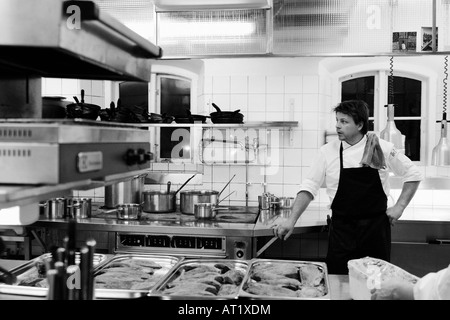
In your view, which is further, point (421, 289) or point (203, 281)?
point (203, 281)

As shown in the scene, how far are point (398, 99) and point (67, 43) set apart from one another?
511cm

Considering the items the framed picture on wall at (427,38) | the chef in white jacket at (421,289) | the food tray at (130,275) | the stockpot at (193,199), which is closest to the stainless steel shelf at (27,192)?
the food tray at (130,275)

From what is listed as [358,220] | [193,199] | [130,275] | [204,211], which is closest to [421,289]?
[130,275]

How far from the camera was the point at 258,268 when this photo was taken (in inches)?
113

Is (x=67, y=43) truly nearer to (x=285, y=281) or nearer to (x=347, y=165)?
(x=285, y=281)

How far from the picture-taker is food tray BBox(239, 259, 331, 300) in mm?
2350

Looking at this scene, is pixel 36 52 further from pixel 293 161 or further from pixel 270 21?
pixel 293 161

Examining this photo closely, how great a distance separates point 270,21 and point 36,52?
8.75ft

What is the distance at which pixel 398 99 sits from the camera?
19.1 ft

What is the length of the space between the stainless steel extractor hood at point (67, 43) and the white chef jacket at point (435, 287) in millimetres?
1466

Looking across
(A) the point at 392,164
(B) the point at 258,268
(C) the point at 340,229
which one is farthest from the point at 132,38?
(A) the point at 392,164

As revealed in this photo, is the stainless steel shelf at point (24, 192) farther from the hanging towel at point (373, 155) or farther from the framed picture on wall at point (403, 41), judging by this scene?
the framed picture on wall at point (403, 41)

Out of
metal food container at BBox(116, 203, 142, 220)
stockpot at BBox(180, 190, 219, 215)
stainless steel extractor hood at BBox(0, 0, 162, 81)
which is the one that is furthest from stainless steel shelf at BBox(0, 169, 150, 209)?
stockpot at BBox(180, 190, 219, 215)

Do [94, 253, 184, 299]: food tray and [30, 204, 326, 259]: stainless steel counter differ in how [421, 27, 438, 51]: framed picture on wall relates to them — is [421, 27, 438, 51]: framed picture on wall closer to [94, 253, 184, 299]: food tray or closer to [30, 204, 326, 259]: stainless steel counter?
[30, 204, 326, 259]: stainless steel counter
